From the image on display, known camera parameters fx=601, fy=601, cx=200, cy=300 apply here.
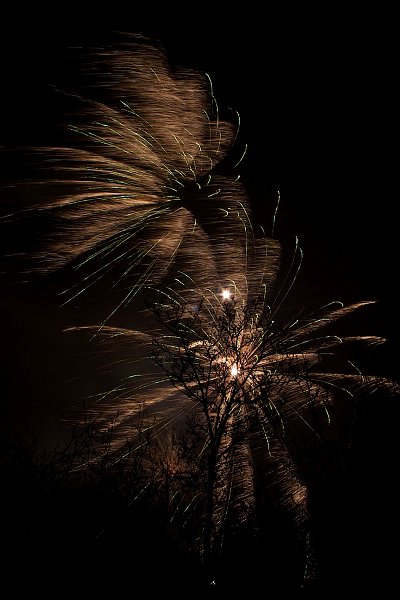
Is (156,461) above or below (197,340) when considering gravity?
below

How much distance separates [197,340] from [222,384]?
820 millimetres

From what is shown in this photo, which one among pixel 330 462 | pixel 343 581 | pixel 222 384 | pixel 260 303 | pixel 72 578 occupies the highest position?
pixel 260 303

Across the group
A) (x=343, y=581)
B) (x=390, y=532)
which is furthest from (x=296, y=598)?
(x=390, y=532)

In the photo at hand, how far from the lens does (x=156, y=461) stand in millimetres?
10461

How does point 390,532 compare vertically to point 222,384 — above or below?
below

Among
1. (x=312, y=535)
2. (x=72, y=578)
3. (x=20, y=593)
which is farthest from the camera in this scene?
(x=312, y=535)

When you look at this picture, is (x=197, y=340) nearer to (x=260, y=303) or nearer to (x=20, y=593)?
(x=260, y=303)

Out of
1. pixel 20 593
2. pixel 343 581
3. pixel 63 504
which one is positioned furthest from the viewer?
pixel 343 581

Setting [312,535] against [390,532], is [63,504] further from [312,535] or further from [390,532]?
[390,532]

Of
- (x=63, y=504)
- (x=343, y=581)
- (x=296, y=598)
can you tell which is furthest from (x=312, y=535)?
(x=63, y=504)

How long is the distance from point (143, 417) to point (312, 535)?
11.5 ft

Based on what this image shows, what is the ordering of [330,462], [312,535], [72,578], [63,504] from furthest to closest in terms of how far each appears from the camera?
1. [330,462]
2. [312,535]
3. [63,504]
4. [72,578]

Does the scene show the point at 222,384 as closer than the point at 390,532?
Yes

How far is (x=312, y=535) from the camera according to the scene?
33.2 feet
